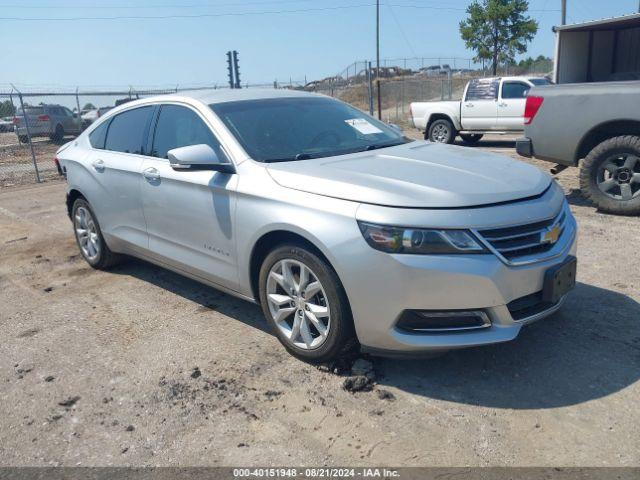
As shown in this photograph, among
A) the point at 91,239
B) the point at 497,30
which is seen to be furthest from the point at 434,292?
the point at 497,30

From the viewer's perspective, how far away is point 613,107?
6.42 metres

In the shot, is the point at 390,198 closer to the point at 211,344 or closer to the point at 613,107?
the point at 211,344

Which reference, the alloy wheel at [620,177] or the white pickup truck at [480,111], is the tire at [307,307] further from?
the white pickup truck at [480,111]

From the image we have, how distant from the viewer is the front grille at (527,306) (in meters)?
3.08

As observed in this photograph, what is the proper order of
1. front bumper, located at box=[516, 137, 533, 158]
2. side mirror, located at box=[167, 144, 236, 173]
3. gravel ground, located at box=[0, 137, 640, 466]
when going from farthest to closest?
1. front bumper, located at box=[516, 137, 533, 158]
2. side mirror, located at box=[167, 144, 236, 173]
3. gravel ground, located at box=[0, 137, 640, 466]

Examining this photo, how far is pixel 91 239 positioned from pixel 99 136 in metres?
0.99

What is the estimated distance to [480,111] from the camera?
14305 millimetres

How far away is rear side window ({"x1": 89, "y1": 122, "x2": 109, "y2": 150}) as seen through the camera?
5355mm

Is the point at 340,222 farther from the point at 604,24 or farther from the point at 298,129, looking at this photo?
the point at 604,24

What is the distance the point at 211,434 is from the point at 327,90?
2909 centimetres

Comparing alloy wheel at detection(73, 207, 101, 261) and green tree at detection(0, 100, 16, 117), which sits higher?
green tree at detection(0, 100, 16, 117)

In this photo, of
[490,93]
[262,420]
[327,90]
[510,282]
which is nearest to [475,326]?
[510,282]

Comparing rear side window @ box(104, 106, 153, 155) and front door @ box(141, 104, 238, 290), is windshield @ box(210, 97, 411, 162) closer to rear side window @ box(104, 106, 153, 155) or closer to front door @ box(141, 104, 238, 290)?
front door @ box(141, 104, 238, 290)

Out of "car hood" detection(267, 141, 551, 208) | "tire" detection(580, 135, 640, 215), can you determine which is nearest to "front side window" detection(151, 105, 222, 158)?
"car hood" detection(267, 141, 551, 208)
